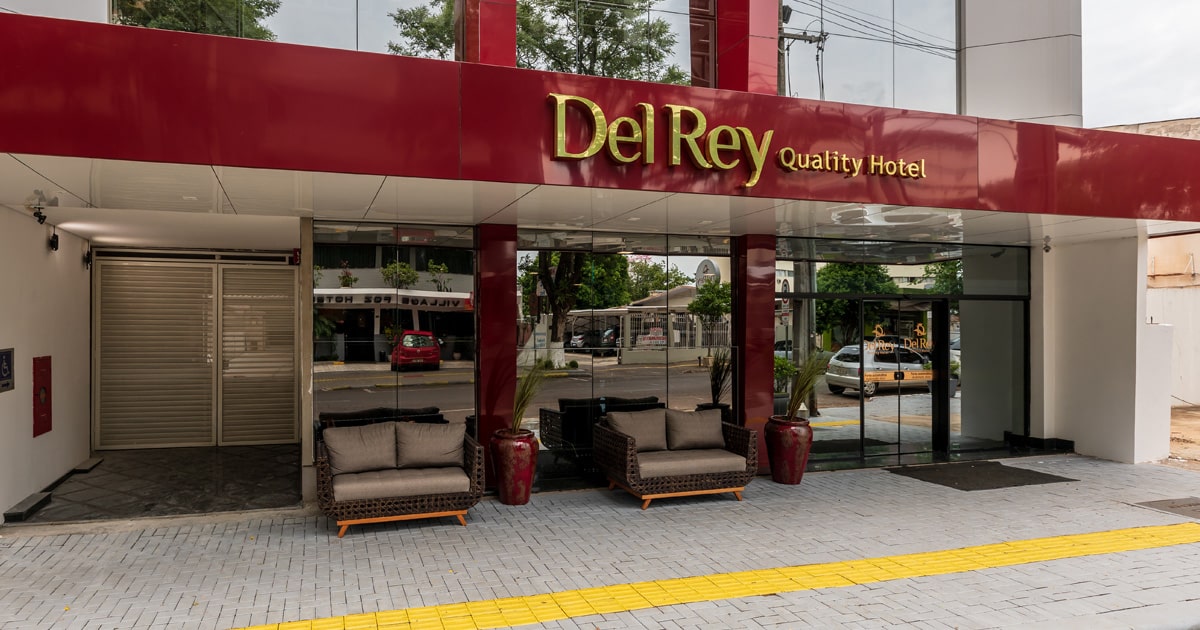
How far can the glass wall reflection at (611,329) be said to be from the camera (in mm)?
8094

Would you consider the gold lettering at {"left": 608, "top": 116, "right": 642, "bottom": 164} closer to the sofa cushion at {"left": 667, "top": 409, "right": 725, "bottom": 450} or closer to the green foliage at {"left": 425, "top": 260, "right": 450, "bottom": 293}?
the green foliage at {"left": 425, "top": 260, "right": 450, "bottom": 293}

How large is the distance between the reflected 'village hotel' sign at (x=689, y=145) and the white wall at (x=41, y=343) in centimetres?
508

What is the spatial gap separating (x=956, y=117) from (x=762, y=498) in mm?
4021

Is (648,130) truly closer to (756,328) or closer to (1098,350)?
(756,328)

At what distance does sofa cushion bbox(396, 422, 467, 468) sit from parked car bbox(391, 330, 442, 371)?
3.11 feet

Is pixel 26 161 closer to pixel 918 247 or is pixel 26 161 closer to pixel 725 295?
pixel 725 295

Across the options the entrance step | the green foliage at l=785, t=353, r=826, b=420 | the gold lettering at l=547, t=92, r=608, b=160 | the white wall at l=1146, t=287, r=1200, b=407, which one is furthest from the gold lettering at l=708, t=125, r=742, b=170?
the white wall at l=1146, t=287, r=1200, b=407

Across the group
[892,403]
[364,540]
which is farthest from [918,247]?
[364,540]

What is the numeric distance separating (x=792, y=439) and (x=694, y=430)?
3.58 feet

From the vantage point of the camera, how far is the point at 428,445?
22.9 feet

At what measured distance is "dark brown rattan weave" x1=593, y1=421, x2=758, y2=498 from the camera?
23.3 ft

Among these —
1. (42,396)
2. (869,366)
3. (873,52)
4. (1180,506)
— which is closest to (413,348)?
(42,396)

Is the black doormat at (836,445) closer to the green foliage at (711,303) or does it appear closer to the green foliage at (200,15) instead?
the green foliage at (711,303)

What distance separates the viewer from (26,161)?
4.84 metres
